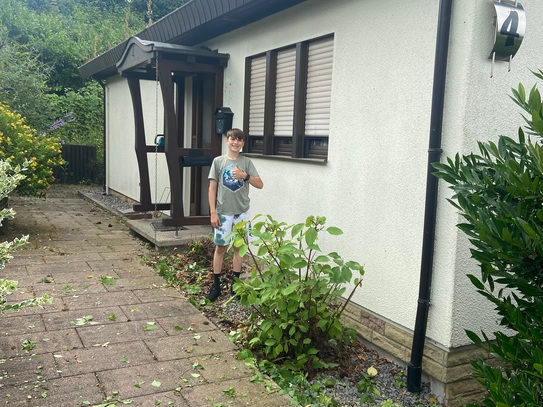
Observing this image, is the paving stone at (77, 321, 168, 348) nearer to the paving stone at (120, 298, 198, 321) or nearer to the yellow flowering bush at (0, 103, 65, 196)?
the paving stone at (120, 298, 198, 321)

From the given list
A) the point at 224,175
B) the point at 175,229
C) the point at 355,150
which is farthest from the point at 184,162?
the point at 355,150

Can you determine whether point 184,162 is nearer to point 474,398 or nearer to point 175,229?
point 175,229

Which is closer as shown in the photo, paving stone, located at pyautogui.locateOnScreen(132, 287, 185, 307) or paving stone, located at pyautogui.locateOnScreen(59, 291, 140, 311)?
paving stone, located at pyautogui.locateOnScreen(59, 291, 140, 311)

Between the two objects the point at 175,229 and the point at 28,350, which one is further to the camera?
the point at 175,229

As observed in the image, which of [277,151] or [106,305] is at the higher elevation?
[277,151]

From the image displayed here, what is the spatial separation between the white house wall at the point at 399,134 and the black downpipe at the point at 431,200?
2.2 inches

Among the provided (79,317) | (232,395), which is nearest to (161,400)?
(232,395)

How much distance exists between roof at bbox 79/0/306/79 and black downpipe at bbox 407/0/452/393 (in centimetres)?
220

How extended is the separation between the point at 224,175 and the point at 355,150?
4.47 feet

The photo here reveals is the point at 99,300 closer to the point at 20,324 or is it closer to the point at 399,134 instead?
the point at 20,324

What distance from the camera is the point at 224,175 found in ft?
17.2

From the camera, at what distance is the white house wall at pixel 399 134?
11.7 feet

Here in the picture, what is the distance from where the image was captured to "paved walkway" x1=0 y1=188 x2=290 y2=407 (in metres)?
3.34

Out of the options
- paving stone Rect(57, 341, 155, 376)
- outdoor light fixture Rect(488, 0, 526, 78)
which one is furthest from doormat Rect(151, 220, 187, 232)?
outdoor light fixture Rect(488, 0, 526, 78)
